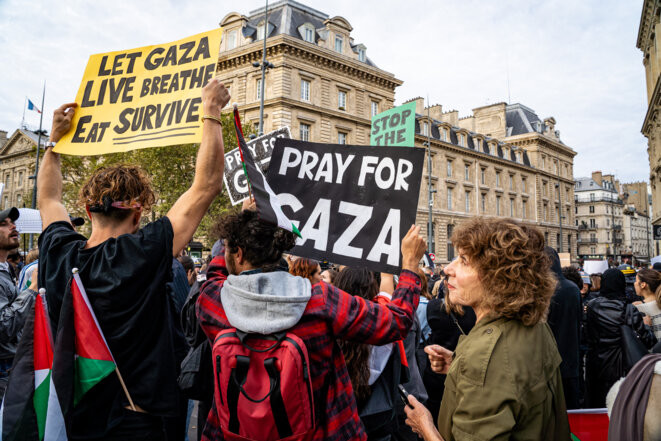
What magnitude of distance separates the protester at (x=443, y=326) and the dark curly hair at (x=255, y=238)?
185 centimetres

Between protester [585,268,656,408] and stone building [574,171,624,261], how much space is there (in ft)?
282

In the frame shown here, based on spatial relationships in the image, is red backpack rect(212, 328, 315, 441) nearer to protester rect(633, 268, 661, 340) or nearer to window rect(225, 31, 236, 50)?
protester rect(633, 268, 661, 340)

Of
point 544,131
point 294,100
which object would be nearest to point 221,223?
point 294,100

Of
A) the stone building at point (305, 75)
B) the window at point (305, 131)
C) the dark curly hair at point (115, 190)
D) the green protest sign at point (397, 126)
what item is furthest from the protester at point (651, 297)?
the window at point (305, 131)

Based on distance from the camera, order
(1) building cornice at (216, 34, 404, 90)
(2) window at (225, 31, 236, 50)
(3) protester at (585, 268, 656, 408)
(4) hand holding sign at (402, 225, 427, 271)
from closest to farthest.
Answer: (4) hand holding sign at (402, 225, 427, 271), (3) protester at (585, 268, 656, 408), (1) building cornice at (216, 34, 404, 90), (2) window at (225, 31, 236, 50)

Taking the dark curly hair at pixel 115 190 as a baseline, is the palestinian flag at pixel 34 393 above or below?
below

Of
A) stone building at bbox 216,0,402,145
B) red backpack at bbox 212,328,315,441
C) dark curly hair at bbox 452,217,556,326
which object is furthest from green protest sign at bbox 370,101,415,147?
stone building at bbox 216,0,402,145

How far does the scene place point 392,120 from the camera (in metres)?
6.07

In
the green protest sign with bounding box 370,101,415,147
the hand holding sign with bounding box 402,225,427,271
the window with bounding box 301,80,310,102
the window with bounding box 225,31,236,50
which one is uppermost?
the window with bounding box 225,31,236,50

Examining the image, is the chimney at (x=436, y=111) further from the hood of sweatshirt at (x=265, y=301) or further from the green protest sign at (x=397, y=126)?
the hood of sweatshirt at (x=265, y=301)

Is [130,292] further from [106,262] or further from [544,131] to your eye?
[544,131]

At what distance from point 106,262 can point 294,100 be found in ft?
98.2

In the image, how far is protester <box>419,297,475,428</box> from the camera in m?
3.52

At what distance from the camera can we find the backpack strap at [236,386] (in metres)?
1.75
